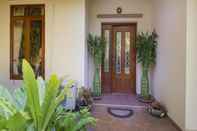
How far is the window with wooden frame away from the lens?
5.81m

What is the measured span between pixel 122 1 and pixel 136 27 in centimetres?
94

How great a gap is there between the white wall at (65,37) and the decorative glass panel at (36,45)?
25 centimetres

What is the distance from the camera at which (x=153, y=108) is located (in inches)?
196

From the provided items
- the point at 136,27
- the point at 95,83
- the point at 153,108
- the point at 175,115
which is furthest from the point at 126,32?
the point at 175,115

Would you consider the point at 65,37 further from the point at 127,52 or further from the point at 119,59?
the point at 127,52

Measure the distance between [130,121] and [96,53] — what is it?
2.43 m

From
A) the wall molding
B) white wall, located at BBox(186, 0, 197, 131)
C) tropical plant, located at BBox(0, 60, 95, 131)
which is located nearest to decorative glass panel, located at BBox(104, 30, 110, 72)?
the wall molding

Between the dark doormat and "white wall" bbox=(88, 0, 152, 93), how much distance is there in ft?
5.53

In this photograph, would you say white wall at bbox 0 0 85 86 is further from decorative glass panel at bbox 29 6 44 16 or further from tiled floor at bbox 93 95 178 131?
tiled floor at bbox 93 95 178 131

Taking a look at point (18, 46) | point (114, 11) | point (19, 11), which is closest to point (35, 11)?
point (19, 11)

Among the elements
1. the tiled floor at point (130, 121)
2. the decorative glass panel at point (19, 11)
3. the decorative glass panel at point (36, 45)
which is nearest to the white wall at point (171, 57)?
the tiled floor at point (130, 121)

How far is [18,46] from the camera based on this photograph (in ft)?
19.7

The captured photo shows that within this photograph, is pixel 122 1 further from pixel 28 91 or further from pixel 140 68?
pixel 28 91

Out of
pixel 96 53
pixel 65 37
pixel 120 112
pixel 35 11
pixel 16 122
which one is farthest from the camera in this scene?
pixel 96 53
